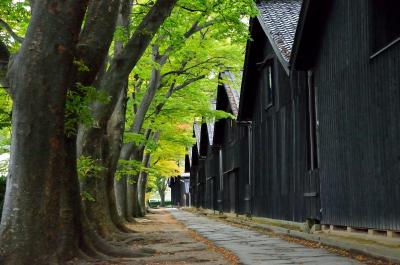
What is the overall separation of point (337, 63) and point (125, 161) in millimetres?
9606

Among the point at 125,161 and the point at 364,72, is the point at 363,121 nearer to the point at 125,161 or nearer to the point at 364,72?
the point at 364,72

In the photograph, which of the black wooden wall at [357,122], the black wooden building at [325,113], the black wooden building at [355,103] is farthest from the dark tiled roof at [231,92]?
the black wooden wall at [357,122]

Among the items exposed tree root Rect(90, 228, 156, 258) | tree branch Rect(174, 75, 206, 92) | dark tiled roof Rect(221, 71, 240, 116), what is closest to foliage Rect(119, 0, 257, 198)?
tree branch Rect(174, 75, 206, 92)

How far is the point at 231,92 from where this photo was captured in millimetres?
29641

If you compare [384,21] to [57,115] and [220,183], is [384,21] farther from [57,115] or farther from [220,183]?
[220,183]

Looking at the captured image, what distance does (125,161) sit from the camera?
19.8m

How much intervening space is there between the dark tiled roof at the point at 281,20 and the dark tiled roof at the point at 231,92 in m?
7.21

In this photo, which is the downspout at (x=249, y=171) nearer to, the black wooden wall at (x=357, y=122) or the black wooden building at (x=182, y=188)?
the black wooden wall at (x=357, y=122)

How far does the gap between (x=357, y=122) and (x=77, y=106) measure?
6.75 meters

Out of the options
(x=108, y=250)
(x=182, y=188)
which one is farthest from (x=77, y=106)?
(x=182, y=188)

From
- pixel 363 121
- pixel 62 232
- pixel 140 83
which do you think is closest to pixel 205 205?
pixel 140 83

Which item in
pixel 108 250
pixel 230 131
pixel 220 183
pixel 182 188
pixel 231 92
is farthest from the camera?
pixel 182 188

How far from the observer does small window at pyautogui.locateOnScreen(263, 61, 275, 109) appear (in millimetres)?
19797

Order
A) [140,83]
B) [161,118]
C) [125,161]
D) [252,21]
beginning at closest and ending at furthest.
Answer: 1. [125,161]
2. [252,21]
3. [140,83]
4. [161,118]
